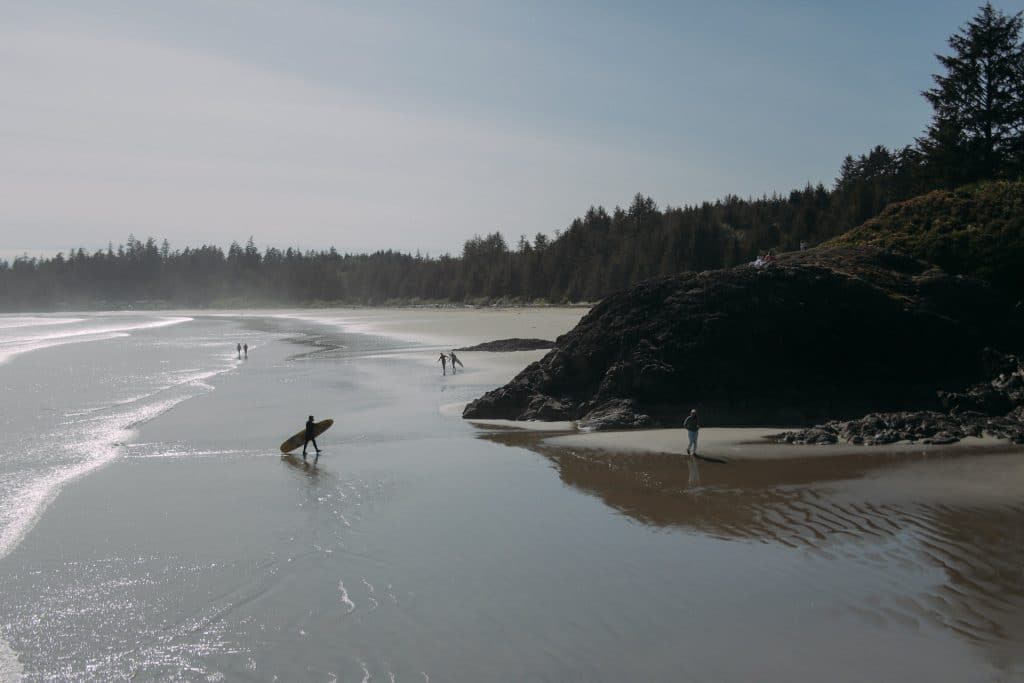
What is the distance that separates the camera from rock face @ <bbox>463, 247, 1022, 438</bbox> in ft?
72.8

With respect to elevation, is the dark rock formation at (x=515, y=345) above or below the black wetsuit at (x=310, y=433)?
above

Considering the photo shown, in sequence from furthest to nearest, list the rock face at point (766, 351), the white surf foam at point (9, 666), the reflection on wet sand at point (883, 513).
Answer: the rock face at point (766, 351), the reflection on wet sand at point (883, 513), the white surf foam at point (9, 666)

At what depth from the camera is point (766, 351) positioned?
75.2 feet

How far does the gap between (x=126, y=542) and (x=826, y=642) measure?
1130 cm

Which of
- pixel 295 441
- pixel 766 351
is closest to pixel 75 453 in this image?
pixel 295 441

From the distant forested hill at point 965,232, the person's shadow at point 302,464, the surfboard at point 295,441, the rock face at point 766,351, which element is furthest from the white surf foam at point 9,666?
the distant forested hill at point 965,232

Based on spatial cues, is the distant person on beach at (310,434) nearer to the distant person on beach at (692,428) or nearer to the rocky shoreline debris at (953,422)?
the distant person on beach at (692,428)

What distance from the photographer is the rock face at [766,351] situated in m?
22.2

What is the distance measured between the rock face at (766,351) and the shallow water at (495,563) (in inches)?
138

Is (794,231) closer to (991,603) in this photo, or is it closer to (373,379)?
(373,379)

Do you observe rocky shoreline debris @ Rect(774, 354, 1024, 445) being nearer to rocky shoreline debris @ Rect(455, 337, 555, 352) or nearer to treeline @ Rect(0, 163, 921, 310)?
rocky shoreline debris @ Rect(455, 337, 555, 352)

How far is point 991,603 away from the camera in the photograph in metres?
9.45

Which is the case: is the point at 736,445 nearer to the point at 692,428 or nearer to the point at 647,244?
the point at 692,428

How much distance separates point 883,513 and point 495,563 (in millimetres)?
7004
